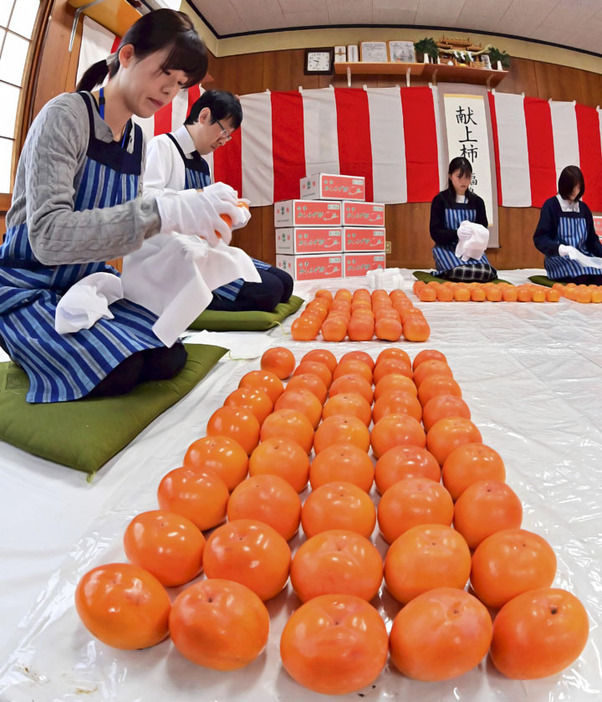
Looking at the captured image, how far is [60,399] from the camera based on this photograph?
4.22 ft

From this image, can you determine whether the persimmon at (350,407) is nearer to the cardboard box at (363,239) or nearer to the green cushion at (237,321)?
the green cushion at (237,321)

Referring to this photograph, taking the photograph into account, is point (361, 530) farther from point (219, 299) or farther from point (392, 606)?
point (219, 299)

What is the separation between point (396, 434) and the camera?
42.1 inches

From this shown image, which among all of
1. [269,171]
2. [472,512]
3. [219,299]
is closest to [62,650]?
[472,512]

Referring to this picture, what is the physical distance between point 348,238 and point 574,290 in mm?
2646

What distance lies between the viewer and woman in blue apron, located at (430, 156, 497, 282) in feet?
13.8

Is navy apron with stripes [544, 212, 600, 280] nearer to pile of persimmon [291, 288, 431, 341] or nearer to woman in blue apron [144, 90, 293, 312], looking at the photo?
pile of persimmon [291, 288, 431, 341]

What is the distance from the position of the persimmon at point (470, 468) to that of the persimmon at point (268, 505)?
0.98 ft

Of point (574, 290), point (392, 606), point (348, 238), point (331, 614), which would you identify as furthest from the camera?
point (348, 238)

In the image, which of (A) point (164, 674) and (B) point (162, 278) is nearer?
(A) point (164, 674)

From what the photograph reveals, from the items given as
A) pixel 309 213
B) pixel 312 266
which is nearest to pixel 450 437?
pixel 312 266

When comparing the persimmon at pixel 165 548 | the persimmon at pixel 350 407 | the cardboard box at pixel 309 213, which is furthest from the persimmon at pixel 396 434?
the cardboard box at pixel 309 213

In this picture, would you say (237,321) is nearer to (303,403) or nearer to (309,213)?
(303,403)

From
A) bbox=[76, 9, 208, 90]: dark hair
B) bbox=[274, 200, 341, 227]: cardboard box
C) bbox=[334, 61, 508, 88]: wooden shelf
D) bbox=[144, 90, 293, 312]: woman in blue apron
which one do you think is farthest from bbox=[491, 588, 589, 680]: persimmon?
bbox=[334, 61, 508, 88]: wooden shelf
